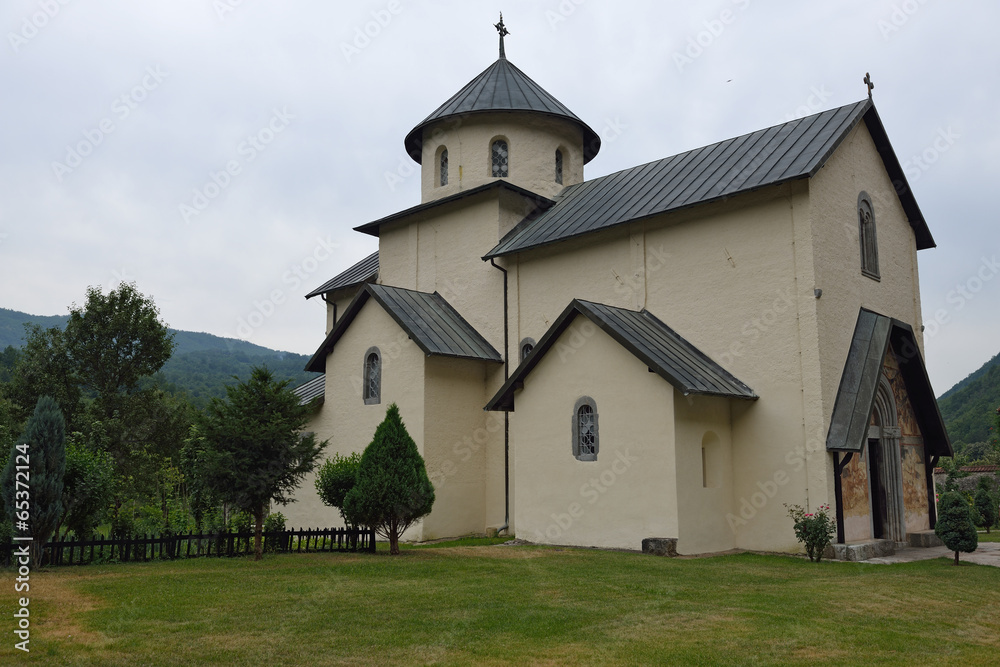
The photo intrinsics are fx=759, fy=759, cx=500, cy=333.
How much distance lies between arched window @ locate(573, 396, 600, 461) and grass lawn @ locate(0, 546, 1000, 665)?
3.35 m

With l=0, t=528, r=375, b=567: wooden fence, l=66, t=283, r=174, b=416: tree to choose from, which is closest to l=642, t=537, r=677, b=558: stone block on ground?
l=0, t=528, r=375, b=567: wooden fence

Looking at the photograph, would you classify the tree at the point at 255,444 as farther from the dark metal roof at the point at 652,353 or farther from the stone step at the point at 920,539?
the stone step at the point at 920,539

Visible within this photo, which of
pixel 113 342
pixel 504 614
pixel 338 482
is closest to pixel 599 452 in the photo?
pixel 338 482

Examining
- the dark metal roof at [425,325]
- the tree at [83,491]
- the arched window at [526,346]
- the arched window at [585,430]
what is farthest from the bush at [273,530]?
the arched window at [526,346]

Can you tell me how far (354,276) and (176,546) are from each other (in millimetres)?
14578

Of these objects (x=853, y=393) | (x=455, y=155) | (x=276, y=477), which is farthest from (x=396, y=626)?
(x=455, y=155)

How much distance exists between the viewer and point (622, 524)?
578 inches

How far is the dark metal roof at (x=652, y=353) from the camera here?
14312 mm

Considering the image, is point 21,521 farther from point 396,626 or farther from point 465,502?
point 465,502

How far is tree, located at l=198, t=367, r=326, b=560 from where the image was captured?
12.6 m

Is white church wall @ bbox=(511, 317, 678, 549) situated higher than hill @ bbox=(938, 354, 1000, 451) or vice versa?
hill @ bbox=(938, 354, 1000, 451)

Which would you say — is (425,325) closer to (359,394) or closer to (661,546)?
(359,394)

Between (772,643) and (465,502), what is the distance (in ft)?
41.0

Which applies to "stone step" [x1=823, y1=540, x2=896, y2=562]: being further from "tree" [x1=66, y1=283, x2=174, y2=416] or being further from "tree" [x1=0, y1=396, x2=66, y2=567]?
"tree" [x1=66, y1=283, x2=174, y2=416]
